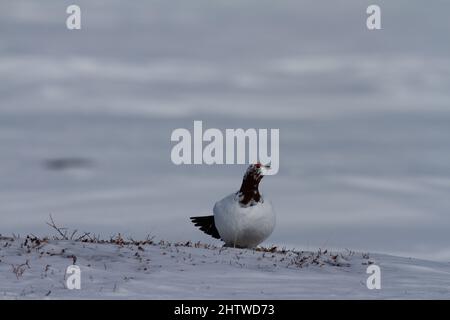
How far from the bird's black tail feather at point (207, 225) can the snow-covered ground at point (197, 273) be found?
66.7 inches

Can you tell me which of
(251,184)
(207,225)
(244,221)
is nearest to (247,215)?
(244,221)

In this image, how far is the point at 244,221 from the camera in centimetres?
1792

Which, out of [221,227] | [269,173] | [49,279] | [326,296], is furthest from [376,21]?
[49,279]

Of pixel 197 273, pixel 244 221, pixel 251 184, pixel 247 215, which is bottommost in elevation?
pixel 197 273

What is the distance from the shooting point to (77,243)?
17.1 meters

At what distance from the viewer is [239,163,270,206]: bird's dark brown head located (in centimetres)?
1819

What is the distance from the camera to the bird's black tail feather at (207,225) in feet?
65.1

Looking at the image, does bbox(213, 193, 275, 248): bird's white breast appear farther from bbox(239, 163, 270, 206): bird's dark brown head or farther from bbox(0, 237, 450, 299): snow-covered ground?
bbox(0, 237, 450, 299): snow-covered ground

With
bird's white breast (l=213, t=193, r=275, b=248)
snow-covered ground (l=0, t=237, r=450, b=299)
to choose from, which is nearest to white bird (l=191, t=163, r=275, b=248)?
bird's white breast (l=213, t=193, r=275, b=248)

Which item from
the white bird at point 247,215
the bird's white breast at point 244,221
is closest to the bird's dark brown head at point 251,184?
the white bird at point 247,215

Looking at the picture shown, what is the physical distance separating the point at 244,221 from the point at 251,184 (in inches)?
31.6

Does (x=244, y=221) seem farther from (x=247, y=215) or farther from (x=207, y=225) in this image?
(x=207, y=225)
